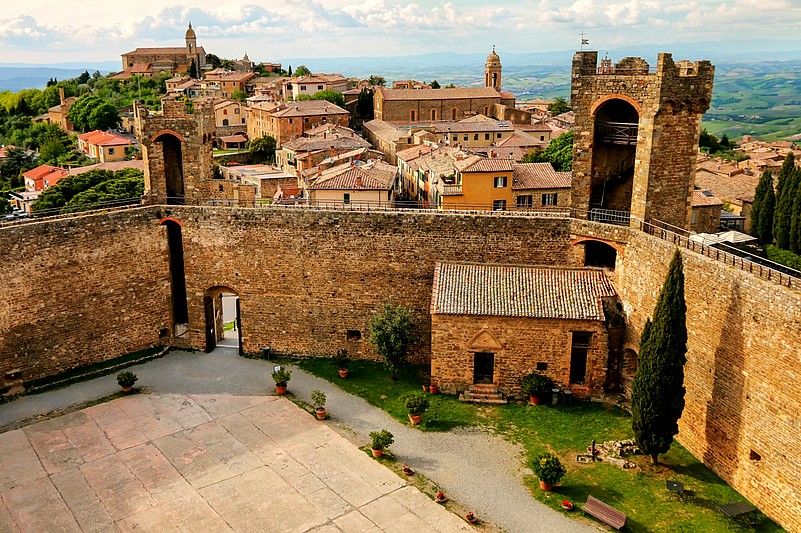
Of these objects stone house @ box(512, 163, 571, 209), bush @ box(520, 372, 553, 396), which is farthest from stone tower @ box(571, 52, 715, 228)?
stone house @ box(512, 163, 571, 209)

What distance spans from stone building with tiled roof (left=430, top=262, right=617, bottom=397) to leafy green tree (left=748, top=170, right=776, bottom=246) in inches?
1176

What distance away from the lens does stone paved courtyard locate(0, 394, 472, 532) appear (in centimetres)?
1683

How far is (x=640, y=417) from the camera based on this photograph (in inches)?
728

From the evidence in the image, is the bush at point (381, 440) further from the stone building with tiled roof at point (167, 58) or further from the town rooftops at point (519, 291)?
the stone building with tiled roof at point (167, 58)

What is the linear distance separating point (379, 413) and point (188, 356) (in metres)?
8.95

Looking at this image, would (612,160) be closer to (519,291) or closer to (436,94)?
(519,291)

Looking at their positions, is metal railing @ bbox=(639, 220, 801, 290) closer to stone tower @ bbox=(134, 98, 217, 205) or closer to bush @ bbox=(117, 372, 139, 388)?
stone tower @ bbox=(134, 98, 217, 205)

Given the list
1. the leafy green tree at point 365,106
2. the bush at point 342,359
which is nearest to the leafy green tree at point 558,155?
the bush at point 342,359

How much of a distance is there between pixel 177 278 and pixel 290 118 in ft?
184

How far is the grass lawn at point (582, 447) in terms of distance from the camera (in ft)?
54.9

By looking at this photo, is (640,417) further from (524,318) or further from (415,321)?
(415,321)

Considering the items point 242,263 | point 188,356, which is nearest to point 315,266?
point 242,263

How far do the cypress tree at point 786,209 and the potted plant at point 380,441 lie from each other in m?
35.4

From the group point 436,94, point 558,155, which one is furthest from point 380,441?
point 436,94
